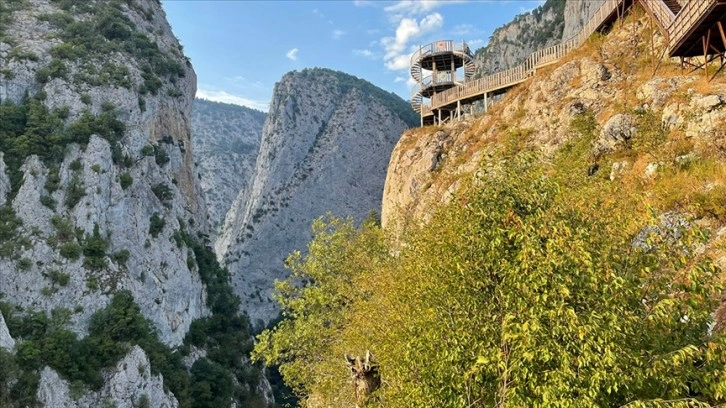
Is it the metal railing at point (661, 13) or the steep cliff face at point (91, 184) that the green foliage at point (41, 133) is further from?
the metal railing at point (661, 13)

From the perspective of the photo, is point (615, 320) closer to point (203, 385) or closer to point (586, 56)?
point (586, 56)

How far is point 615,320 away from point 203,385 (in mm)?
60630

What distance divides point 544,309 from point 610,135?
20.0 m

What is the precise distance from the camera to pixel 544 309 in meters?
7.12

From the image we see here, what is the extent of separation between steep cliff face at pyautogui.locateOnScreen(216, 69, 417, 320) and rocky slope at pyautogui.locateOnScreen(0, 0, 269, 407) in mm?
33951

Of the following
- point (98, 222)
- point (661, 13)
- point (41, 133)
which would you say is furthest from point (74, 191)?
point (661, 13)

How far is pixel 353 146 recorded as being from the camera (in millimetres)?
125500

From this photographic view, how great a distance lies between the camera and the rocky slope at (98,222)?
44.8 metres

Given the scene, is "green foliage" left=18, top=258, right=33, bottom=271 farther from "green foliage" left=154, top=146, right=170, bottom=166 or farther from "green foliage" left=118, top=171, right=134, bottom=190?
"green foliage" left=154, top=146, right=170, bottom=166

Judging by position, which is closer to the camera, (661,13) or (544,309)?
(544,309)

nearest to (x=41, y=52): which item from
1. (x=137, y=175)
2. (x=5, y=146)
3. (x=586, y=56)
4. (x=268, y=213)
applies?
(x=5, y=146)

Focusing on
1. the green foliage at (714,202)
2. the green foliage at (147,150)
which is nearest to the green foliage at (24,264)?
the green foliage at (147,150)

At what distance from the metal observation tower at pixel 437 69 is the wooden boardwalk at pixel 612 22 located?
1.14ft

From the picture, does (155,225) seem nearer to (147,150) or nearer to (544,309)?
(147,150)
